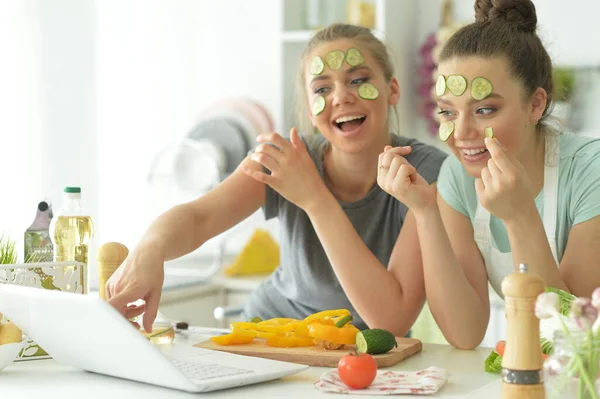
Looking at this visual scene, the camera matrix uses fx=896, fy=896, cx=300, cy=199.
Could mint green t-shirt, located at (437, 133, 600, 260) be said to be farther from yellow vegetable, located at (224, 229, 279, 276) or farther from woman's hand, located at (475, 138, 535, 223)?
yellow vegetable, located at (224, 229, 279, 276)

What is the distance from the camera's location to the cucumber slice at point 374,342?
Result: 158 cm

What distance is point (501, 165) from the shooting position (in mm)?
1597

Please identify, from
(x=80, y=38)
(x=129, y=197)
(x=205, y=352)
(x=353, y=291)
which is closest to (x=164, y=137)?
(x=129, y=197)

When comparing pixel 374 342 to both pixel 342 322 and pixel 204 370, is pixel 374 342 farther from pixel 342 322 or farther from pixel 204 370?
pixel 204 370

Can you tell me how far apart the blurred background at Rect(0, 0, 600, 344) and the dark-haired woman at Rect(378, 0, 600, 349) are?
149 cm

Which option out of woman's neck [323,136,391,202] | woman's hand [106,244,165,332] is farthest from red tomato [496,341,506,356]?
woman's neck [323,136,391,202]

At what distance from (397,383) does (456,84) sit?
26.8 inches

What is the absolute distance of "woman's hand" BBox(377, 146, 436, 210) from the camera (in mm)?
1728

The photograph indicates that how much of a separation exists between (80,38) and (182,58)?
461 mm

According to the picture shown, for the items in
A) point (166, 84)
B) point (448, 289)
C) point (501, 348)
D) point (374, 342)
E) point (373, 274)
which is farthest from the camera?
point (166, 84)

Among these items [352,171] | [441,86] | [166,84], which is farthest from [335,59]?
[166,84]

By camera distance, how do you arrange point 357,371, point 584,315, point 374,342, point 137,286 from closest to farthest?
point 584,315
point 357,371
point 374,342
point 137,286

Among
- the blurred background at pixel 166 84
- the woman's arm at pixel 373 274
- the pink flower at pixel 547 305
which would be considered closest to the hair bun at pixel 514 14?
the woman's arm at pixel 373 274

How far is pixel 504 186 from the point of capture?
159cm
